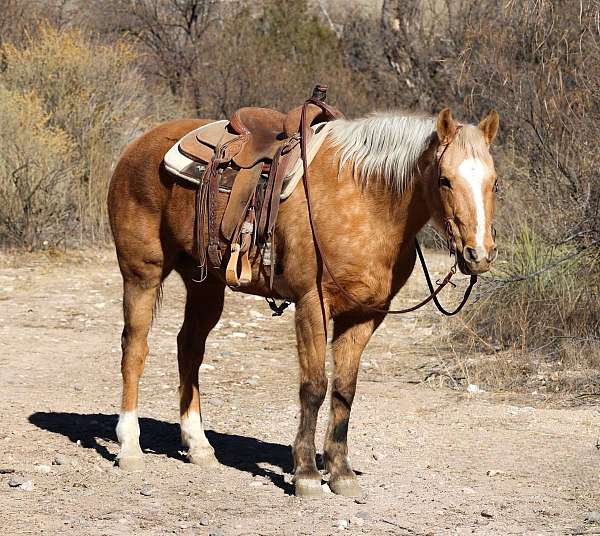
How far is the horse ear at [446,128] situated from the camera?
5027 millimetres

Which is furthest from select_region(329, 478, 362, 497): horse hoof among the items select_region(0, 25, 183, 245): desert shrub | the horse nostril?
select_region(0, 25, 183, 245): desert shrub

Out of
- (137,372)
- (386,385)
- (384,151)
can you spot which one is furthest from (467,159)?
(386,385)

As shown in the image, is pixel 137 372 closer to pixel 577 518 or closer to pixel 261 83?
pixel 577 518

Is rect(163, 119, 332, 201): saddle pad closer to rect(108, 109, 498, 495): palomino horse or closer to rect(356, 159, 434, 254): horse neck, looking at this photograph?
rect(108, 109, 498, 495): palomino horse

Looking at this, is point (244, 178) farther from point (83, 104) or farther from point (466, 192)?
point (83, 104)

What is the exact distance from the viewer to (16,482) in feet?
18.4

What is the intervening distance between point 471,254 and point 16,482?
2741 millimetres

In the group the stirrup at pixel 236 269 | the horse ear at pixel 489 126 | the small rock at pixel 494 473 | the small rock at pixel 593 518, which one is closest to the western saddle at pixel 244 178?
the stirrup at pixel 236 269

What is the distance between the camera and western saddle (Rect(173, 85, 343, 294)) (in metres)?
5.63

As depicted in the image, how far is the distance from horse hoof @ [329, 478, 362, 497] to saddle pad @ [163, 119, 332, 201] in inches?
61.1

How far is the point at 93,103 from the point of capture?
1619 centimetres

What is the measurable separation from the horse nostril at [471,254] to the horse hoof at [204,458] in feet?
7.20

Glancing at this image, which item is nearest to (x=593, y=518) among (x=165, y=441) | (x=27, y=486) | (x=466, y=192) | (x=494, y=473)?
(x=494, y=473)

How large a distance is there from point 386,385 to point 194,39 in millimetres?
16550
